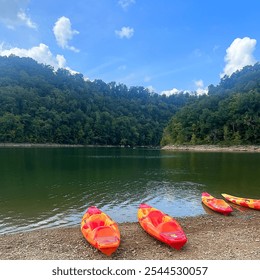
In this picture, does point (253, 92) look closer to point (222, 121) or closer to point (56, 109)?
point (222, 121)

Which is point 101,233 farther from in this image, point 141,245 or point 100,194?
point 100,194

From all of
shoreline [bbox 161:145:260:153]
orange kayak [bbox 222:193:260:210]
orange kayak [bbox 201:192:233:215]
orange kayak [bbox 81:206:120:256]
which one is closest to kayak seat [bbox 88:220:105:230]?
orange kayak [bbox 81:206:120:256]

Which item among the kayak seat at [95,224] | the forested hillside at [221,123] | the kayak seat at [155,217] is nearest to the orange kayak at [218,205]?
the kayak seat at [155,217]

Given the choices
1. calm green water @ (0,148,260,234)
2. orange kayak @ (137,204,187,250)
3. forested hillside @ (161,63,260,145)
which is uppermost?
forested hillside @ (161,63,260,145)

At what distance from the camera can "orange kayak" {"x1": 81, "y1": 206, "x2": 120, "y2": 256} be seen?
11258 millimetres

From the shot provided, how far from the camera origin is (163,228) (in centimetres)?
1304

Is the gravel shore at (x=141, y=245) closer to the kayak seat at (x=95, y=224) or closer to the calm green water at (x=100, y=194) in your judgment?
the kayak seat at (x=95, y=224)

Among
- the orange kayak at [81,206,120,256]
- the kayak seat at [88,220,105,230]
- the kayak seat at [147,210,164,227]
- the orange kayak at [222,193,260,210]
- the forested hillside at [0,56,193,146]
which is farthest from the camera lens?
the forested hillside at [0,56,193,146]

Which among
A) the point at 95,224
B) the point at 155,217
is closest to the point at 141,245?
the point at 95,224

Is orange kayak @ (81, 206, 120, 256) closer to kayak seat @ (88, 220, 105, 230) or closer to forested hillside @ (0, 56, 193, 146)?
kayak seat @ (88, 220, 105, 230)

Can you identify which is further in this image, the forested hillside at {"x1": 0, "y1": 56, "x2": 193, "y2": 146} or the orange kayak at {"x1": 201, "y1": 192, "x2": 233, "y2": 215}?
the forested hillside at {"x1": 0, "y1": 56, "x2": 193, "y2": 146}

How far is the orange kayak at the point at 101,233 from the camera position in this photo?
443 inches

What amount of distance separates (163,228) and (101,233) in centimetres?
265

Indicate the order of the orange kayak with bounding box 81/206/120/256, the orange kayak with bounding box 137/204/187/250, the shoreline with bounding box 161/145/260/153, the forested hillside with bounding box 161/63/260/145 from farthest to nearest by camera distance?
the forested hillside with bounding box 161/63/260/145 → the shoreline with bounding box 161/145/260/153 → the orange kayak with bounding box 137/204/187/250 → the orange kayak with bounding box 81/206/120/256
